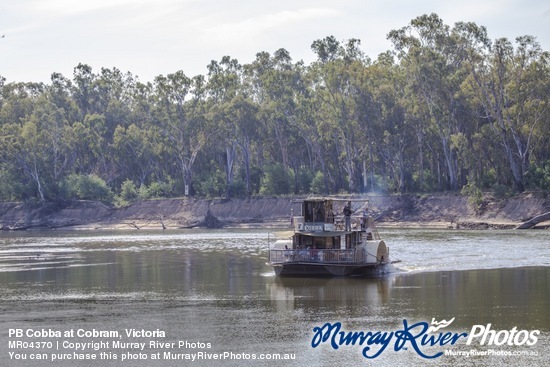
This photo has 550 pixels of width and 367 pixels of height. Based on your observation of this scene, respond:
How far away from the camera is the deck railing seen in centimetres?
5100

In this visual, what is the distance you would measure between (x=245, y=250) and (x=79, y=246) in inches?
801

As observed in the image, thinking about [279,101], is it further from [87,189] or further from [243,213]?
[87,189]

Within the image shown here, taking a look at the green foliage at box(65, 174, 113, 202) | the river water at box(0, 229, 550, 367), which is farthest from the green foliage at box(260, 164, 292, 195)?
the river water at box(0, 229, 550, 367)

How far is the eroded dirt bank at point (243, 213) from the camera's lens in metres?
103

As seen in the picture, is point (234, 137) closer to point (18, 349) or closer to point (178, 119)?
point (178, 119)

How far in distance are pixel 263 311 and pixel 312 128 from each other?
9525 centimetres

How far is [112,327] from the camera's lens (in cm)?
3591

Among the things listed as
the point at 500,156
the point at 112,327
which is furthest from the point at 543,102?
the point at 112,327

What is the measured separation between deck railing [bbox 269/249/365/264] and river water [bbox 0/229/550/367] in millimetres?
1382

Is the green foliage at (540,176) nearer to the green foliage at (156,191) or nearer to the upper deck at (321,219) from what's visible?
the upper deck at (321,219)

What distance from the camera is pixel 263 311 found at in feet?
130

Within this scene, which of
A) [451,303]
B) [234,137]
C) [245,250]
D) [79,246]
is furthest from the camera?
[234,137]

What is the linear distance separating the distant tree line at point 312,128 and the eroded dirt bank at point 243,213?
296 cm

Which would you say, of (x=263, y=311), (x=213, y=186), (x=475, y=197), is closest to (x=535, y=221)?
(x=475, y=197)
